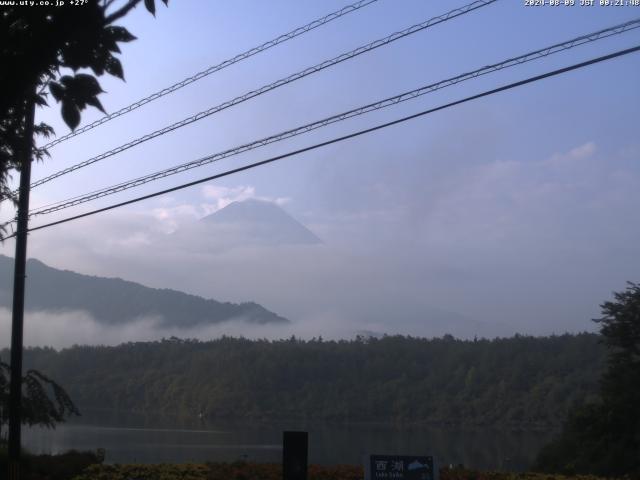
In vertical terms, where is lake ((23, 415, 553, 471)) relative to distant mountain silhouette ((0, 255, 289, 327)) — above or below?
below

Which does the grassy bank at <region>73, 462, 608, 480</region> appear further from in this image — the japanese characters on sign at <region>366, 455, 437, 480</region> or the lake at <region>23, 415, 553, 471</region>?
the lake at <region>23, 415, 553, 471</region>

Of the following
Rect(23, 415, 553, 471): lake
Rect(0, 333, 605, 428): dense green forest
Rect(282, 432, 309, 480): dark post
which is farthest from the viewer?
Rect(0, 333, 605, 428): dense green forest

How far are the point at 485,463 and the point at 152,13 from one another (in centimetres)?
2246

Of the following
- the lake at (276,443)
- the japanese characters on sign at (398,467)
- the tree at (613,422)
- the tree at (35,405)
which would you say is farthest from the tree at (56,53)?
the tree at (613,422)

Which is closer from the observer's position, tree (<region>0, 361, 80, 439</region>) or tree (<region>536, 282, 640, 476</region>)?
tree (<region>0, 361, 80, 439</region>)

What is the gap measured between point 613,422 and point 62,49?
76.5 ft

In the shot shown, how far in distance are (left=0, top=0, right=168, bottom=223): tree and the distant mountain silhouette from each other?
5910 inches

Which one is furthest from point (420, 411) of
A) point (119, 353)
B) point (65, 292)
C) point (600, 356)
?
point (65, 292)

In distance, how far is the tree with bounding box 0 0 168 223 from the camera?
5.43 meters

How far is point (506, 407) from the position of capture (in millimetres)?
47469

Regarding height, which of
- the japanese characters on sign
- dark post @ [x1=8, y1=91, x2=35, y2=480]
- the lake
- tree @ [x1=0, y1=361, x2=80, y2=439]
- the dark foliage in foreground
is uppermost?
dark post @ [x1=8, y1=91, x2=35, y2=480]

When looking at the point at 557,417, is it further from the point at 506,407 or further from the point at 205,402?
the point at 205,402

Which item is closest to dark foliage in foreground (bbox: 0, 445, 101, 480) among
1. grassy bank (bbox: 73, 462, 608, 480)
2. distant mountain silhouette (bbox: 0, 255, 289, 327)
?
grassy bank (bbox: 73, 462, 608, 480)

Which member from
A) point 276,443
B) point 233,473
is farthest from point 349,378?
point 233,473
